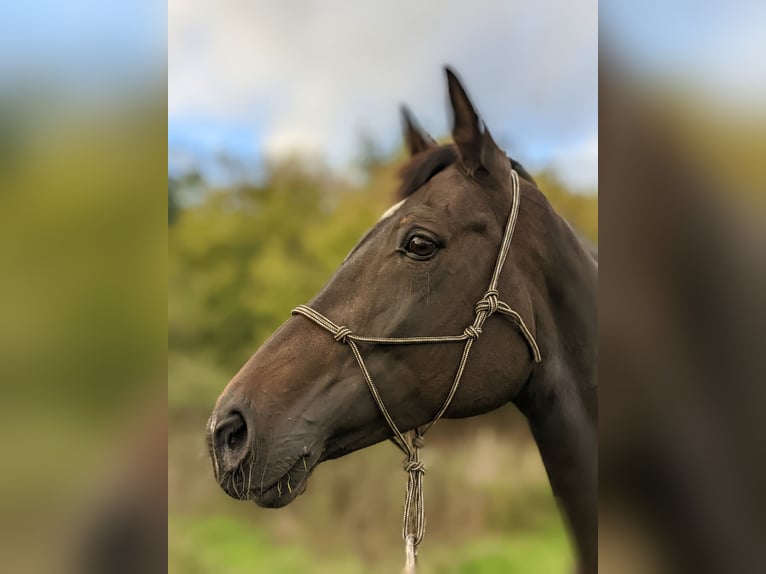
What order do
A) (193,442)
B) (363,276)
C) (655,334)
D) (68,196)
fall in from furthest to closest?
(193,442), (363,276), (655,334), (68,196)

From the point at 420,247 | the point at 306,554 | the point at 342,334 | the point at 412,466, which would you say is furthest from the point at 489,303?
the point at 306,554

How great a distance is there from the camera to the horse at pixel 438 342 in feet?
3.96

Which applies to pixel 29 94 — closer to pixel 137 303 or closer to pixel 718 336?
pixel 137 303

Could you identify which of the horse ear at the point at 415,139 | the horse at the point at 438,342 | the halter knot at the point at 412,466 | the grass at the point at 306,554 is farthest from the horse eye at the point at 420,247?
the grass at the point at 306,554

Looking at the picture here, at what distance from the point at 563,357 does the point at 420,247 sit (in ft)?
1.71

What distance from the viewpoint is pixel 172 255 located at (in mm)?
1892

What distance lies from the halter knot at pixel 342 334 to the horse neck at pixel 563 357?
1.71 ft

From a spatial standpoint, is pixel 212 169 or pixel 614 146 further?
pixel 212 169

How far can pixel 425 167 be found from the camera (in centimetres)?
141

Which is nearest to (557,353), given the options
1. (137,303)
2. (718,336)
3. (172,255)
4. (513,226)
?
(513,226)

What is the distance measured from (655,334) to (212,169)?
1.66 m

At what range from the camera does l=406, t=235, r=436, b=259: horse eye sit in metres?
1.29

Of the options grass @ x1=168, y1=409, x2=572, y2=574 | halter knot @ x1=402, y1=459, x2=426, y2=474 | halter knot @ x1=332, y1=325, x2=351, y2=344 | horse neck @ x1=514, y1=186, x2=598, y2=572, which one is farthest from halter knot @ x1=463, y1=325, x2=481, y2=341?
grass @ x1=168, y1=409, x2=572, y2=574

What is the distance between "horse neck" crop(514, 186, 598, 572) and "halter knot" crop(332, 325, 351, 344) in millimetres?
521
